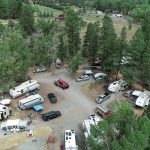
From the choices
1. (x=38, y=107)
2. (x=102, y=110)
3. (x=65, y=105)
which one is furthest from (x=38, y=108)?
(x=102, y=110)

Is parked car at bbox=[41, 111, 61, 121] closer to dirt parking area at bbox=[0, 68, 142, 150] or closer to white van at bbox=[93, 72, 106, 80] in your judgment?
dirt parking area at bbox=[0, 68, 142, 150]

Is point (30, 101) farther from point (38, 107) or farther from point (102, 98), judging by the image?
point (102, 98)

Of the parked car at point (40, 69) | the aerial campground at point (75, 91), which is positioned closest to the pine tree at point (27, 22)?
the aerial campground at point (75, 91)

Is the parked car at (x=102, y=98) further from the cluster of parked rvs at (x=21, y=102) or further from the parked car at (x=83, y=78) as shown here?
the cluster of parked rvs at (x=21, y=102)

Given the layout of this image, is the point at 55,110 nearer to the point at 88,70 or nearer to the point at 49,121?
the point at 49,121

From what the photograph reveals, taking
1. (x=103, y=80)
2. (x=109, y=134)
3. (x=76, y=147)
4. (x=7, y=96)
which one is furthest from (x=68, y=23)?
(x=109, y=134)

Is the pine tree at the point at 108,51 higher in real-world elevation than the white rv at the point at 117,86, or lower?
higher
